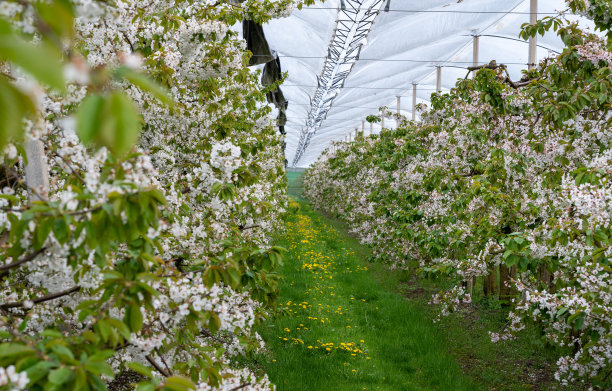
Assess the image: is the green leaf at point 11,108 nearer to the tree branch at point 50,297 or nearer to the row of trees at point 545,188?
the tree branch at point 50,297

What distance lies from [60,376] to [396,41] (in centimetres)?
1088

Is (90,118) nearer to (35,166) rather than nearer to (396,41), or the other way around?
(35,166)

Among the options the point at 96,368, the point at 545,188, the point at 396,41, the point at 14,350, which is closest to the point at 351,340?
the point at 545,188

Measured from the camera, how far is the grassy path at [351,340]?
546 cm

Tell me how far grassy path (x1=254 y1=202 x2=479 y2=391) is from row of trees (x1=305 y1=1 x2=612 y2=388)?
93cm

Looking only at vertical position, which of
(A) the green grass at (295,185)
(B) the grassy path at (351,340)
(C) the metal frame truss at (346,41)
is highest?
(C) the metal frame truss at (346,41)

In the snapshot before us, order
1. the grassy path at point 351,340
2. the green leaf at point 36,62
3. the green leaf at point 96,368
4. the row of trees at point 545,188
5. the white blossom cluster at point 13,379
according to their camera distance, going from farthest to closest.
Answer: the grassy path at point 351,340 → the row of trees at point 545,188 → the green leaf at point 96,368 → the white blossom cluster at point 13,379 → the green leaf at point 36,62

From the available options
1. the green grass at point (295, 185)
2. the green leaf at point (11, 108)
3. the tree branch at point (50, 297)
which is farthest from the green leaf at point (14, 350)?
the green grass at point (295, 185)

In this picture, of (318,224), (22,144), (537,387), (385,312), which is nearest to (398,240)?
(385,312)

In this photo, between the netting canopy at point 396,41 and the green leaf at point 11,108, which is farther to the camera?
the netting canopy at point 396,41

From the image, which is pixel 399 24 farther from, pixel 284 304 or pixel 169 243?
pixel 169 243

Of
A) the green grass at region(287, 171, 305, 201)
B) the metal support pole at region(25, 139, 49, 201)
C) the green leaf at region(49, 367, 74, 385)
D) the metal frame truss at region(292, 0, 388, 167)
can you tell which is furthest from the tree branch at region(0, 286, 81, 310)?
the green grass at region(287, 171, 305, 201)

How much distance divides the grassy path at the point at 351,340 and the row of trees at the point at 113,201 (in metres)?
1.86

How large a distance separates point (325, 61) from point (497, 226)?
8227 mm
